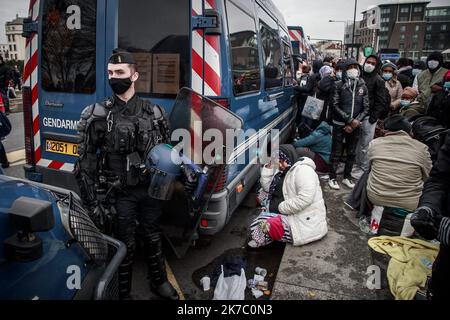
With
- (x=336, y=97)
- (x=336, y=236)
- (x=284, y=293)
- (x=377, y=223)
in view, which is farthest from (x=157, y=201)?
(x=336, y=97)

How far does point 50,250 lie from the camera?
1.35 metres

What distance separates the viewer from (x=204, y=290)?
286 centimetres

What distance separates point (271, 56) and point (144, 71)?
252 cm

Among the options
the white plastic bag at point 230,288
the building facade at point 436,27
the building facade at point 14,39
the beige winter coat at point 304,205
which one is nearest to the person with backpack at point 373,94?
the beige winter coat at point 304,205

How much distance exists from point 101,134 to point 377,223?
2.92m

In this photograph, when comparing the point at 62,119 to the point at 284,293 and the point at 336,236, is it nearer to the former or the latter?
the point at 284,293

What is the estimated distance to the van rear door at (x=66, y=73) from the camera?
2988 mm

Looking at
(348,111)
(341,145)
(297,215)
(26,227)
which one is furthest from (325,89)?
(26,227)

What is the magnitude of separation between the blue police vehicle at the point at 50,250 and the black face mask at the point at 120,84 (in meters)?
0.92

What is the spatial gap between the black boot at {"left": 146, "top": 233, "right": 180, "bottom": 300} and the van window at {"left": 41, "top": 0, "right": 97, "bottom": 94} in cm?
157

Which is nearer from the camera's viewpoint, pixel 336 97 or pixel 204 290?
pixel 204 290

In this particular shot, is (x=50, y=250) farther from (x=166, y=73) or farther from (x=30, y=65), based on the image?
(x=30, y=65)

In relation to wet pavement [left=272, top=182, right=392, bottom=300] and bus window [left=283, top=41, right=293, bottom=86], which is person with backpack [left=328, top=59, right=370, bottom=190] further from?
wet pavement [left=272, top=182, right=392, bottom=300]

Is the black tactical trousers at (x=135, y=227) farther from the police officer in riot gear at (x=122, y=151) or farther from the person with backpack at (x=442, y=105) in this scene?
the person with backpack at (x=442, y=105)
